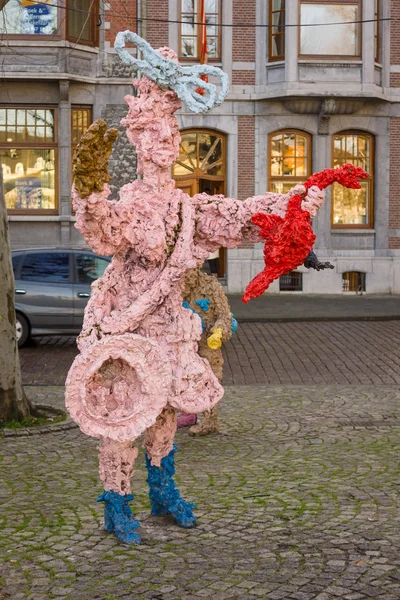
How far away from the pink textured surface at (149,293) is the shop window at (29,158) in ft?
59.9

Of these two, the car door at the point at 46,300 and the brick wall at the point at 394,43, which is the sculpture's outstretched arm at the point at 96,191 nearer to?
the car door at the point at 46,300

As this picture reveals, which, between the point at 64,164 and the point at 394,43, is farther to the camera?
the point at 394,43

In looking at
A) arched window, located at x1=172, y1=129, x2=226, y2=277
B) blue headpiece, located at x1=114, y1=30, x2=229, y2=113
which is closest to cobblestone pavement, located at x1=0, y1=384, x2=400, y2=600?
blue headpiece, located at x1=114, y1=30, x2=229, y2=113

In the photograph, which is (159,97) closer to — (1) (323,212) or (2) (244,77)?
(1) (323,212)

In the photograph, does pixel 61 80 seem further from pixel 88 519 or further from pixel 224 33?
pixel 88 519

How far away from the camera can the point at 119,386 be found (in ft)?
18.0

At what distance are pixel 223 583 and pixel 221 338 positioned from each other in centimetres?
347

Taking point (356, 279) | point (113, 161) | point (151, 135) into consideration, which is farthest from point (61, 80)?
point (151, 135)

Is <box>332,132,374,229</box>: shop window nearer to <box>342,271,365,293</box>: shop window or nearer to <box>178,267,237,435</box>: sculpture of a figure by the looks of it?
<box>342,271,365,293</box>: shop window

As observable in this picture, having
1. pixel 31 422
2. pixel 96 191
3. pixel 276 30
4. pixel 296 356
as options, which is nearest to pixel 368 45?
pixel 276 30

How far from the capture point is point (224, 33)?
79.4ft

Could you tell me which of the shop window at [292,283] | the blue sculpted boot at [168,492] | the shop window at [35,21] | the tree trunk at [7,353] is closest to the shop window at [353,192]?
the shop window at [292,283]

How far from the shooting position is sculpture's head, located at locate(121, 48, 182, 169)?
565 centimetres

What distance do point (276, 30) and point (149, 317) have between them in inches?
781
